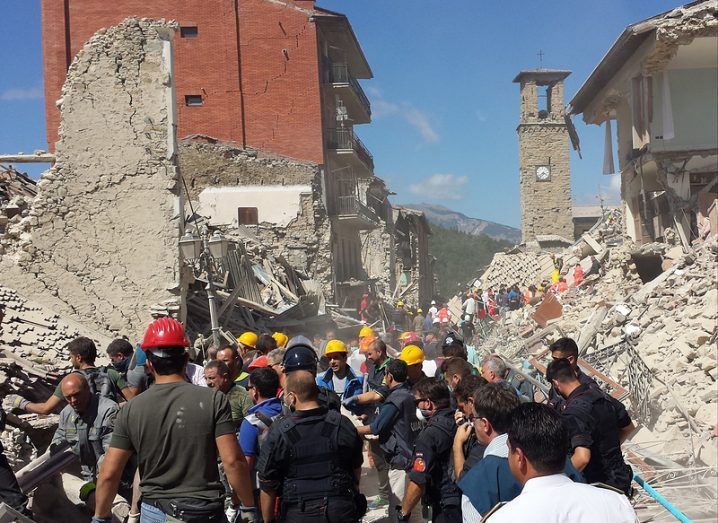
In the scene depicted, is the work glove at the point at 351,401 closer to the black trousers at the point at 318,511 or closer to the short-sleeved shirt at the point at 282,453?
the short-sleeved shirt at the point at 282,453

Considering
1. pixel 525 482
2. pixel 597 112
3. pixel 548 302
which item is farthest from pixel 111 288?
pixel 597 112

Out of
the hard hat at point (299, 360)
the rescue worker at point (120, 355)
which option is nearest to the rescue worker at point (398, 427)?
the hard hat at point (299, 360)

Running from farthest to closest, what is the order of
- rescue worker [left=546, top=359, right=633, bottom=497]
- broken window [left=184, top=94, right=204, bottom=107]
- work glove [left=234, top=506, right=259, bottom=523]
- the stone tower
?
the stone tower, broken window [left=184, top=94, right=204, bottom=107], rescue worker [left=546, top=359, right=633, bottom=497], work glove [left=234, top=506, right=259, bottom=523]

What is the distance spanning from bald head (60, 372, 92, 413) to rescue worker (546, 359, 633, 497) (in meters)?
3.18

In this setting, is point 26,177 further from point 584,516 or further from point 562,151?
point 562,151

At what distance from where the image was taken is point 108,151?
12117 millimetres

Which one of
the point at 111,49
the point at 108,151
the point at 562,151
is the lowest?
the point at 108,151

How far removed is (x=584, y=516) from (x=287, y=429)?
2007mm

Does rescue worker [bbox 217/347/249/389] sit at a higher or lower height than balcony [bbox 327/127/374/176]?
lower

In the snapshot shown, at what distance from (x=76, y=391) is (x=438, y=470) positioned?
2.51 m

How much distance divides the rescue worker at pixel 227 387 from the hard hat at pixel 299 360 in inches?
42.5

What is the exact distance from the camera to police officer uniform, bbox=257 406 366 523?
3996mm

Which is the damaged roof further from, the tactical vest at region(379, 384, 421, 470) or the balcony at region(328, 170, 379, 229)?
the tactical vest at region(379, 384, 421, 470)

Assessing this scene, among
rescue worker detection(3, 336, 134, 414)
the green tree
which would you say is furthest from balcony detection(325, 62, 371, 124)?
the green tree
